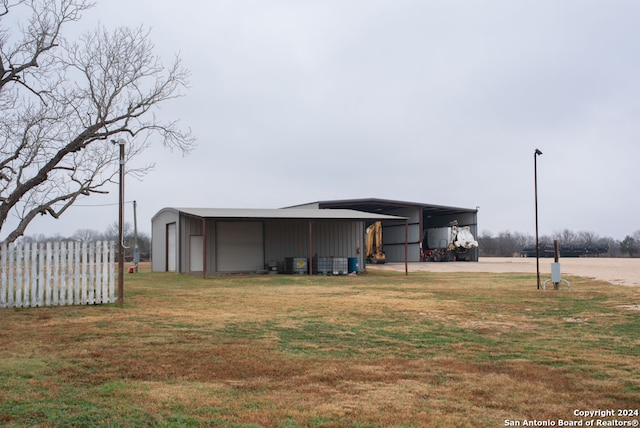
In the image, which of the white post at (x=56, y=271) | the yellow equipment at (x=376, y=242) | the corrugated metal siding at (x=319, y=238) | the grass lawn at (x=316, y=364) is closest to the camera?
the grass lawn at (x=316, y=364)

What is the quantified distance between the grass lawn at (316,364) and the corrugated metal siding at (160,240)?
59.4 feet

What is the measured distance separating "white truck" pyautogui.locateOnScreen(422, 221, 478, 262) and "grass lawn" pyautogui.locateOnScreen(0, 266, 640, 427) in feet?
96.8

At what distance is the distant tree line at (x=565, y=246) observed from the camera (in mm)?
61031

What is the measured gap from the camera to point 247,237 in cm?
2841

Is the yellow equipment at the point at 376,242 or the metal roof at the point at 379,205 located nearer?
the metal roof at the point at 379,205

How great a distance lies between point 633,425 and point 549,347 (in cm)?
358

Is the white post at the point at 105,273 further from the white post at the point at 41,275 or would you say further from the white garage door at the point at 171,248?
the white garage door at the point at 171,248

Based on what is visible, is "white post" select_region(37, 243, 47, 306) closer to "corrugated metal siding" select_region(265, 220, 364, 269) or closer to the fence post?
the fence post

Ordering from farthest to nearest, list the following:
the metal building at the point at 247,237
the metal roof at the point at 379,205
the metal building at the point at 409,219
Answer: the metal building at the point at 409,219 < the metal roof at the point at 379,205 < the metal building at the point at 247,237

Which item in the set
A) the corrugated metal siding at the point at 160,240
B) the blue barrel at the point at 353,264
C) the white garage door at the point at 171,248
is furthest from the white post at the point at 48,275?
the corrugated metal siding at the point at 160,240

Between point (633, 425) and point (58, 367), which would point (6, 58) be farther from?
point (633, 425)

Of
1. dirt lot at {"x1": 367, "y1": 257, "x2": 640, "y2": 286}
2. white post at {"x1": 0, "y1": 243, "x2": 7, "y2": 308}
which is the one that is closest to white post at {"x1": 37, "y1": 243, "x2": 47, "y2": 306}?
white post at {"x1": 0, "y1": 243, "x2": 7, "y2": 308}

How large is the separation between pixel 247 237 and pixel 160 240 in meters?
5.85

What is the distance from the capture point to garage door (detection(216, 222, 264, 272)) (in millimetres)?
27609
